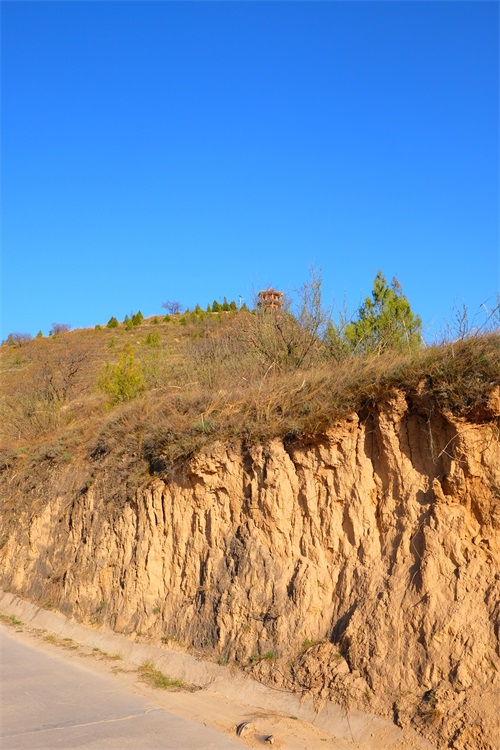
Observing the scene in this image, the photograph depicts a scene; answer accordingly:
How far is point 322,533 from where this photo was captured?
9.52 metres

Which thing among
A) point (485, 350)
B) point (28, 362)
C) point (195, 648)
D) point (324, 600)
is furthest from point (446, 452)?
point (28, 362)

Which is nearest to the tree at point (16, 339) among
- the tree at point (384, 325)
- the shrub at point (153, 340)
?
the shrub at point (153, 340)

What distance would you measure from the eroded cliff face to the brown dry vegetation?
28 centimetres

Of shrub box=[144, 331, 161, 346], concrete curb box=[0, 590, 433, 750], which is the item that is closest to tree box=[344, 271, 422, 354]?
concrete curb box=[0, 590, 433, 750]

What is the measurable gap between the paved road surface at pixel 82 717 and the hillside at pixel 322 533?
1.25 meters

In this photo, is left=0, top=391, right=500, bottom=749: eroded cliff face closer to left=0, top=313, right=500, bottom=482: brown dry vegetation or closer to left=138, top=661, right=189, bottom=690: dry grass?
left=0, top=313, right=500, bottom=482: brown dry vegetation

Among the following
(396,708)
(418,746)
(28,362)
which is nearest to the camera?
(418,746)

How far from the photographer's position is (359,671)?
8023 millimetres

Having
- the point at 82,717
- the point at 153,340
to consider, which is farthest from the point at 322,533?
the point at 153,340

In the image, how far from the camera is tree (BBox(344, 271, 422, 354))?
514 inches

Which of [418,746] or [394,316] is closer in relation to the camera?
[418,746]

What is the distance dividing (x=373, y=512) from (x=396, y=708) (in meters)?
2.34

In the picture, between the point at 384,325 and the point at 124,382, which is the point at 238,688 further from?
the point at 124,382

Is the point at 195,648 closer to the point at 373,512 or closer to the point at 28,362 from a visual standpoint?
the point at 373,512
